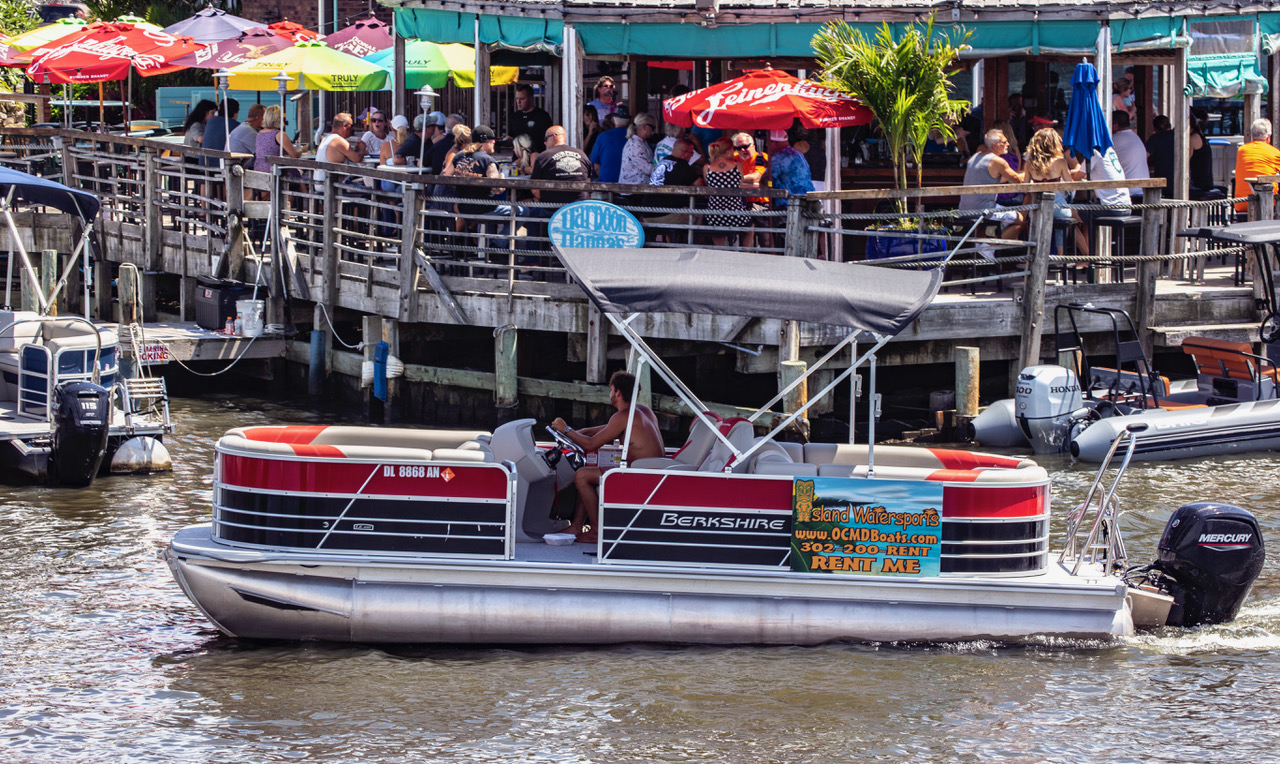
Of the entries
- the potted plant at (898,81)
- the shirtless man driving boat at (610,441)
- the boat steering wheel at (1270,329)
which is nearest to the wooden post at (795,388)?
the potted plant at (898,81)

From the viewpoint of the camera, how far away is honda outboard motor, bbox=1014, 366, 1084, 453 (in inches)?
557

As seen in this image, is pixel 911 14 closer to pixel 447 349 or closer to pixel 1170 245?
pixel 1170 245

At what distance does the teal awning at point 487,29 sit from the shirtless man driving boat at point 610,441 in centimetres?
729

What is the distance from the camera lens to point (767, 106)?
1441cm

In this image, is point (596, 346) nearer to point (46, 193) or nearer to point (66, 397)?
point (66, 397)

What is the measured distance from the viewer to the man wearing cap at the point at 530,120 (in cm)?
1905

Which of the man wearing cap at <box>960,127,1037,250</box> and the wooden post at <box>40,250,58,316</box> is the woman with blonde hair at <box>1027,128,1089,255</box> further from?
the wooden post at <box>40,250,58,316</box>

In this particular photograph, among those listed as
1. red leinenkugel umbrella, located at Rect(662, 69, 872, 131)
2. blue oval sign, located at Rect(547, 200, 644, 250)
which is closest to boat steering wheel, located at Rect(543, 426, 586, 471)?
blue oval sign, located at Rect(547, 200, 644, 250)

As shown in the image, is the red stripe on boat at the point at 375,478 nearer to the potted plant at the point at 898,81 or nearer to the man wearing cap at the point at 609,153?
the potted plant at the point at 898,81

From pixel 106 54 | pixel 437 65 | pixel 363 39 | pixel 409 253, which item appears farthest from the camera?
pixel 363 39

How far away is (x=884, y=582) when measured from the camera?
9109mm

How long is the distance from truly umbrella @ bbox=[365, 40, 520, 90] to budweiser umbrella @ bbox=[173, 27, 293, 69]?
5.23 feet

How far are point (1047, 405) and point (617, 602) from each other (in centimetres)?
645

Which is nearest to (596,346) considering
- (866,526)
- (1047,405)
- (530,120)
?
(1047,405)
